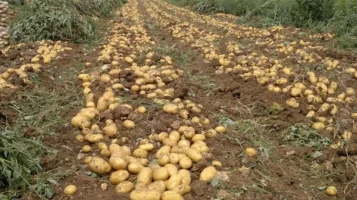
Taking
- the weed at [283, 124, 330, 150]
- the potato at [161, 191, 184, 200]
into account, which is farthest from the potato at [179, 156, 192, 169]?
the weed at [283, 124, 330, 150]

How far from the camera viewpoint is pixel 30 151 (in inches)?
132

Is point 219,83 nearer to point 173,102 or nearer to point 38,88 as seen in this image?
point 173,102

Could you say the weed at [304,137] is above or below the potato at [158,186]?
below

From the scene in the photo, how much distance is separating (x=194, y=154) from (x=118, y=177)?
700mm

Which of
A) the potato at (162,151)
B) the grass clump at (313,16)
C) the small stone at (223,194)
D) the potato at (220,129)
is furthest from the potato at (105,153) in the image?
the grass clump at (313,16)

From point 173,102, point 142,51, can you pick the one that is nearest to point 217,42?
point 142,51

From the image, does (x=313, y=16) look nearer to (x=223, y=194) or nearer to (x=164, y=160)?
(x=164, y=160)

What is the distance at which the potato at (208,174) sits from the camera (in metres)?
3.06

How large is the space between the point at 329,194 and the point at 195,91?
2331 millimetres

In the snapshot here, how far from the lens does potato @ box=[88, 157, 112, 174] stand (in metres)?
3.14

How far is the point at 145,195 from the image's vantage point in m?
2.73

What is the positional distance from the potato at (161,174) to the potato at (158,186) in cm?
7

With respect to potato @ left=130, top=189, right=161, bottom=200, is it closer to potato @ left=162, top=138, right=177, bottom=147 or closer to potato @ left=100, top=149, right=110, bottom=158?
potato @ left=100, top=149, right=110, bottom=158

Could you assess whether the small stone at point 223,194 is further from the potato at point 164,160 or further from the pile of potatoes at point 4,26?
the pile of potatoes at point 4,26
